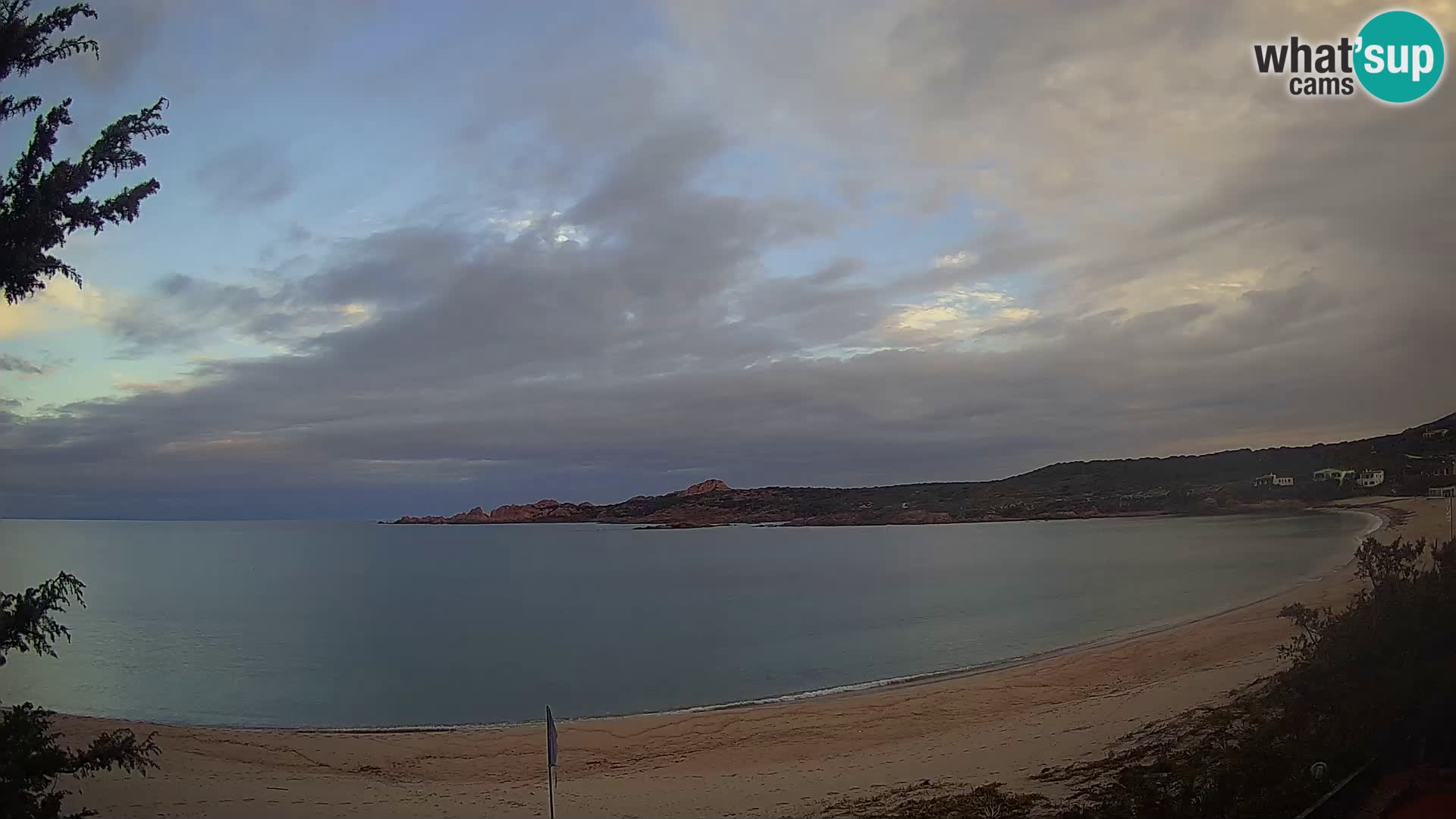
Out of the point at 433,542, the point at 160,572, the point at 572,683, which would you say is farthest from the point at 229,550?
the point at 572,683

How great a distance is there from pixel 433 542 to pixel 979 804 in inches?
5002

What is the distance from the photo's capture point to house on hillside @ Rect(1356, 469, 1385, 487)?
95.4 feet

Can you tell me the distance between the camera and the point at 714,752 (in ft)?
46.2

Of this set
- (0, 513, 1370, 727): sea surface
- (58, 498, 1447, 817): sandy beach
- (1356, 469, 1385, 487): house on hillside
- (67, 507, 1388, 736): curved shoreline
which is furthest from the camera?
(1356, 469, 1385, 487): house on hillside

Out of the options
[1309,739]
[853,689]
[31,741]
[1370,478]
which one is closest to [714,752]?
[853,689]

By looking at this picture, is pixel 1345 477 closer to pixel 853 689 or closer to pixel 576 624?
pixel 853 689

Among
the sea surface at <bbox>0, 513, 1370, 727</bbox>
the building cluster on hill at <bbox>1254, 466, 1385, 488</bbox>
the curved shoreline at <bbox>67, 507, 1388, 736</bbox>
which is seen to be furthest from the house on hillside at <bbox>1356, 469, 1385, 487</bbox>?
the curved shoreline at <bbox>67, 507, 1388, 736</bbox>

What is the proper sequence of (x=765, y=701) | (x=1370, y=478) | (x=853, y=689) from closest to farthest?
(x=765, y=701)
(x=853, y=689)
(x=1370, y=478)

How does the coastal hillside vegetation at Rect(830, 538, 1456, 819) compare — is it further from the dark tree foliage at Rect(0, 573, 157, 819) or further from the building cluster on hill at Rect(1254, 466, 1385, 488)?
the building cluster on hill at Rect(1254, 466, 1385, 488)

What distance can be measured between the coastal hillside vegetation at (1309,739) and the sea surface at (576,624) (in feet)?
34.9

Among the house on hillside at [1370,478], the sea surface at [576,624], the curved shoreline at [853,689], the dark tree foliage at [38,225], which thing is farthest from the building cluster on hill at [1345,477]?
the dark tree foliage at [38,225]

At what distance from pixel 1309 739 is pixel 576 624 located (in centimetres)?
2886

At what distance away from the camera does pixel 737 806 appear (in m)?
10.4

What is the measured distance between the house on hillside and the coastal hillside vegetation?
73.6 feet
